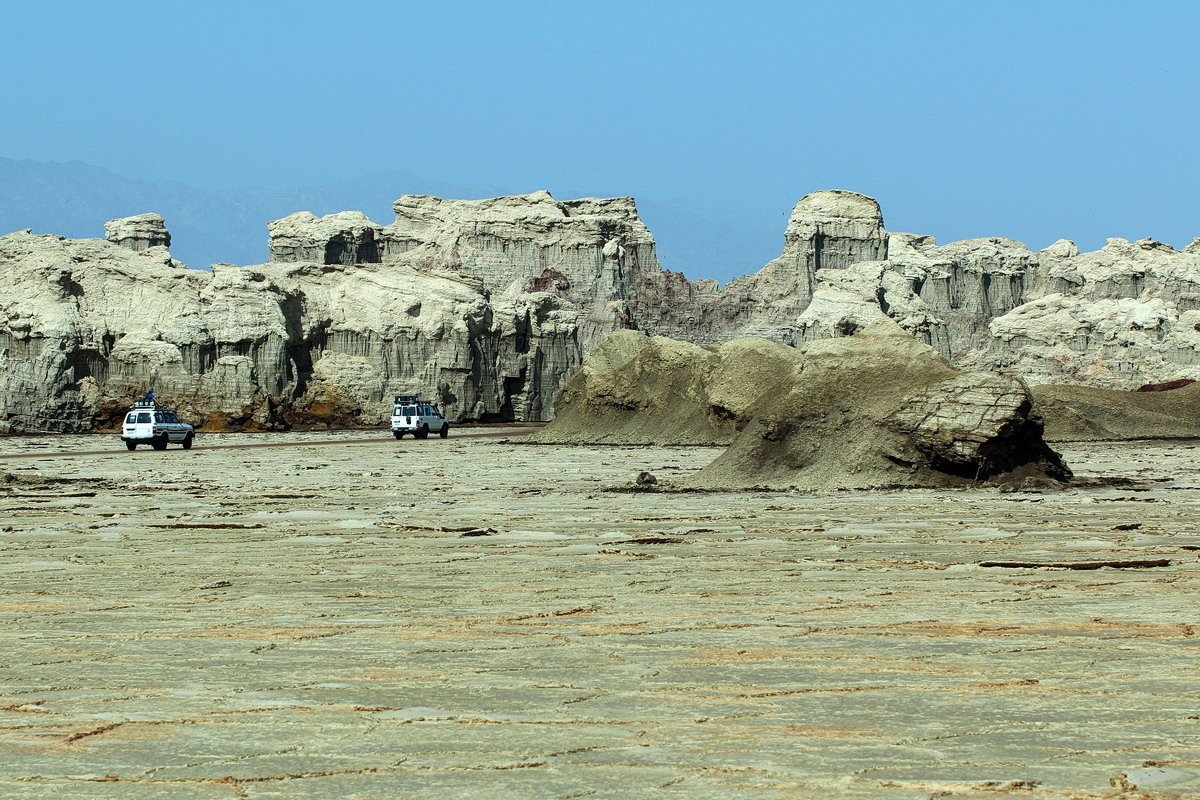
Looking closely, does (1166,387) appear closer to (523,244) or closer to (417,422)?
(417,422)

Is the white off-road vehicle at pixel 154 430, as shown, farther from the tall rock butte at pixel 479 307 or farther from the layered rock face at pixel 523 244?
the layered rock face at pixel 523 244

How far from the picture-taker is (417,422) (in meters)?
51.4

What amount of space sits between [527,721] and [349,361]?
6983 cm

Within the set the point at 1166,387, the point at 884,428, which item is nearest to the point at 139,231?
the point at 1166,387

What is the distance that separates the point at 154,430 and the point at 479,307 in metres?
38.7

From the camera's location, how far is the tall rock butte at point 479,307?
219 feet

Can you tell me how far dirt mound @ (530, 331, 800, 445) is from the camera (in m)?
42.5

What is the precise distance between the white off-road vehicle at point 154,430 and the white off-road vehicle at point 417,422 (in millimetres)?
9820

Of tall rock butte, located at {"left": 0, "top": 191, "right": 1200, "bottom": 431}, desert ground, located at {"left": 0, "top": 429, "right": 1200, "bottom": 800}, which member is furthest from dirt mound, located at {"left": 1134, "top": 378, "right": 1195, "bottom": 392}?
desert ground, located at {"left": 0, "top": 429, "right": 1200, "bottom": 800}

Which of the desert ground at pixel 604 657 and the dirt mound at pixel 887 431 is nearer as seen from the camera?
the desert ground at pixel 604 657

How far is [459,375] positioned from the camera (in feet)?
252

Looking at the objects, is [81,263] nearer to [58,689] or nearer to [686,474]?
[686,474]

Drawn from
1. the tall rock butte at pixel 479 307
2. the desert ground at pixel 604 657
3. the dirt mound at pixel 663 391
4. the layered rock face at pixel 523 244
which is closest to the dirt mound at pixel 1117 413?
the dirt mound at pixel 663 391

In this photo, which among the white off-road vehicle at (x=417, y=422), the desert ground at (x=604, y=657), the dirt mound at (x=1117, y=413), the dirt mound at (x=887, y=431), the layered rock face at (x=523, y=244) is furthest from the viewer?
the layered rock face at (x=523, y=244)
